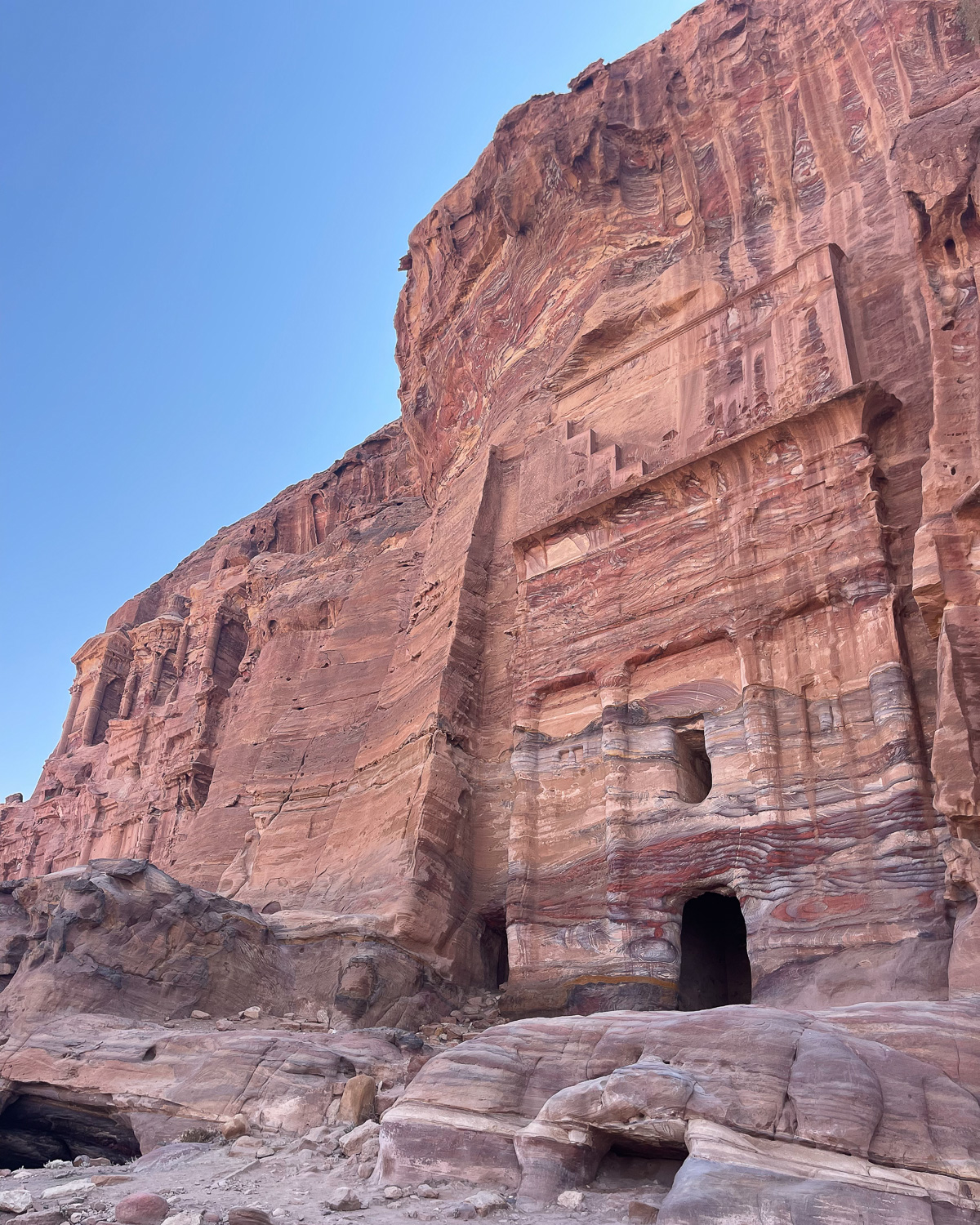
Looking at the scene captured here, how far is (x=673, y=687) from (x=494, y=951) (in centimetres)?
482

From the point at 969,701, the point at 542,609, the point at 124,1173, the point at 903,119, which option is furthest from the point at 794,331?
the point at 124,1173

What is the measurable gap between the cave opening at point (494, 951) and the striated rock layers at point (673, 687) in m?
0.07

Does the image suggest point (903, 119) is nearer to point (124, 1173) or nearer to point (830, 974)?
point (830, 974)

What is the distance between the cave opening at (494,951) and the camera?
44.5ft

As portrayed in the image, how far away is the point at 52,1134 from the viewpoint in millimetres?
10133

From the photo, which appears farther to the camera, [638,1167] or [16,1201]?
[16,1201]

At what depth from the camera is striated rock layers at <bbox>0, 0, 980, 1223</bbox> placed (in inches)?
236

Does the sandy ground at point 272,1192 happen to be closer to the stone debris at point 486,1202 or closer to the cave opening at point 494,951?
the stone debris at point 486,1202

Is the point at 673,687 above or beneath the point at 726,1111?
above

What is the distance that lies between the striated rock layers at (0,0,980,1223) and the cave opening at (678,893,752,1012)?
0.18 feet

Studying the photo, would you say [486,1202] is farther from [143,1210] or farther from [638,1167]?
[143,1210]

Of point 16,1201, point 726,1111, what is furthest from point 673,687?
point 16,1201

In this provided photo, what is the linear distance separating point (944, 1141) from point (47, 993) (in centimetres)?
982

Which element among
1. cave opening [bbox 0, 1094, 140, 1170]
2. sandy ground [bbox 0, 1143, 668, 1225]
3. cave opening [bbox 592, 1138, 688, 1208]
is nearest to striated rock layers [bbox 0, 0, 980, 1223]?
cave opening [bbox 592, 1138, 688, 1208]
